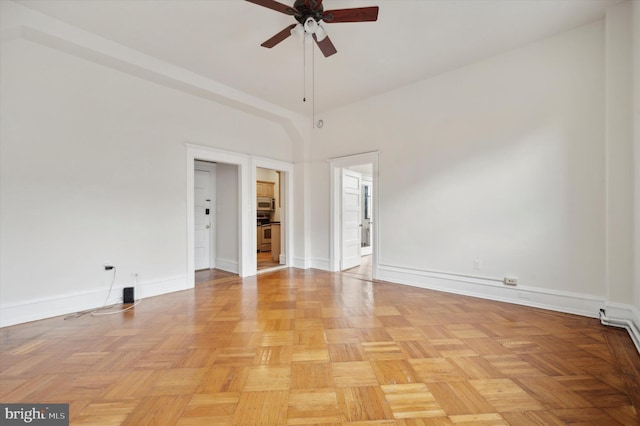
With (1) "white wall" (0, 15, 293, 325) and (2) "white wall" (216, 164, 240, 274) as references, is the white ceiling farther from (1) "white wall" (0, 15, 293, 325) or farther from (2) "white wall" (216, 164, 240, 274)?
(2) "white wall" (216, 164, 240, 274)

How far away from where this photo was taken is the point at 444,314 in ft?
9.46

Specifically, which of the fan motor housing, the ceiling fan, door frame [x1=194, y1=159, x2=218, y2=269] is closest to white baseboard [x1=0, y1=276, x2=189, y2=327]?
door frame [x1=194, y1=159, x2=218, y2=269]

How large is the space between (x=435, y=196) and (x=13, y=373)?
14.9 feet

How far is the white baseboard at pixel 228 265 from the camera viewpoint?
4.98 meters

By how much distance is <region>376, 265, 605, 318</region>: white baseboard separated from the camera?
2.81 metres

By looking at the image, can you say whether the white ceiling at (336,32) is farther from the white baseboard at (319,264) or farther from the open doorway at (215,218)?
the white baseboard at (319,264)

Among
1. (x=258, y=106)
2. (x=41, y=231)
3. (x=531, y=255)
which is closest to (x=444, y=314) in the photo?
(x=531, y=255)

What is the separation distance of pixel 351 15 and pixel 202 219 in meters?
4.49

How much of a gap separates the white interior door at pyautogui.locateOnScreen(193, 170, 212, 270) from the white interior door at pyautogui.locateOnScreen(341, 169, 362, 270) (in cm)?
277

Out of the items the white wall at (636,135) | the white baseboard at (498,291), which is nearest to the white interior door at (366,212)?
the white baseboard at (498,291)

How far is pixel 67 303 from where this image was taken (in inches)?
115

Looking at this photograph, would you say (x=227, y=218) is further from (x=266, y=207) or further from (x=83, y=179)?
(x=266, y=207)

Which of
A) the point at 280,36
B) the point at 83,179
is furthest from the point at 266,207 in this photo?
the point at 280,36

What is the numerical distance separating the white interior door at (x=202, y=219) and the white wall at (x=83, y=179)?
4.52 feet
